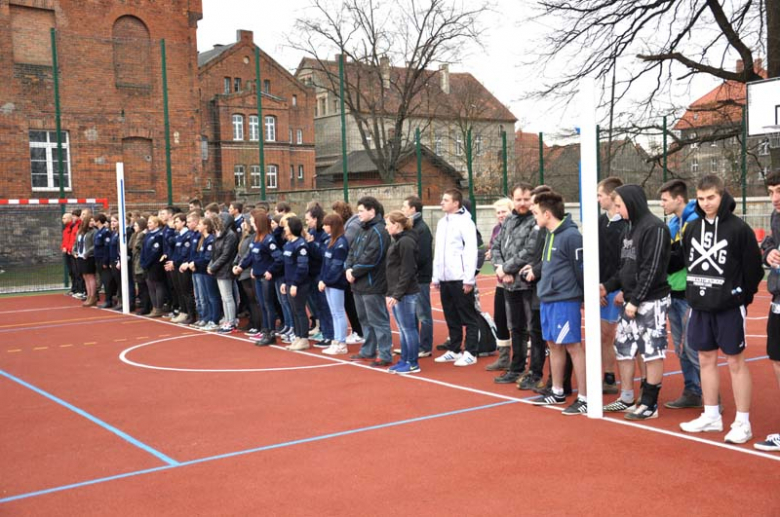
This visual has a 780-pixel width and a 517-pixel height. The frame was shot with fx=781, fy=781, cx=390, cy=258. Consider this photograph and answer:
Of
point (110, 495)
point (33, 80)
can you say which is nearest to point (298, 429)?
point (110, 495)

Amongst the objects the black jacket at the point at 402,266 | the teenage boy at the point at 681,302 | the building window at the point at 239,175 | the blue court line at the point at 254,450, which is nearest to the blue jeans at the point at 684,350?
the teenage boy at the point at 681,302

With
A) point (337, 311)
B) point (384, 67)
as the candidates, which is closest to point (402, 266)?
point (337, 311)

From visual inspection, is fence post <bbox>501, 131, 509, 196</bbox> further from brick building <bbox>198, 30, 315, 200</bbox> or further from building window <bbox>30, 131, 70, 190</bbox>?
building window <bbox>30, 131, 70, 190</bbox>

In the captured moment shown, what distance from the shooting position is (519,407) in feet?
22.9

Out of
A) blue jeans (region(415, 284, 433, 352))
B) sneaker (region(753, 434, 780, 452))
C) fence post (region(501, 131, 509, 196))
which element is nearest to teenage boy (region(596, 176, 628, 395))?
sneaker (region(753, 434, 780, 452))

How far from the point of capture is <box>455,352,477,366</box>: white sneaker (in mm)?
9070

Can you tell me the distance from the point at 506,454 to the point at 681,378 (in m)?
3.30

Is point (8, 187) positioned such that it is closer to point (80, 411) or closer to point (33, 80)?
point (33, 80)

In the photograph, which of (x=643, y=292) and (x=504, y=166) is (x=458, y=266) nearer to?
(x=643, y=292)

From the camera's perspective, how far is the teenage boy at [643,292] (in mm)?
6250

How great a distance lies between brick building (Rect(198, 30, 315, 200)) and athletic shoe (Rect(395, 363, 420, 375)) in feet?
46.3

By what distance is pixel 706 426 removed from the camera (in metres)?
5.99

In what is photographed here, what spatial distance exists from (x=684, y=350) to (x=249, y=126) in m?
39.0

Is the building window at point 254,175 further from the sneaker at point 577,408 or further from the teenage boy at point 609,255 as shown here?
the sneaker at point 577,408
